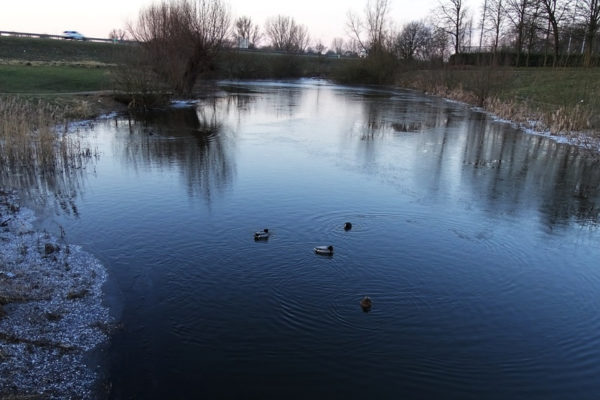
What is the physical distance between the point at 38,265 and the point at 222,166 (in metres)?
6.99

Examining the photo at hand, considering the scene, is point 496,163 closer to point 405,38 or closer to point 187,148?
point 187,148

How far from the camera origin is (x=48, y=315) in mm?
5531

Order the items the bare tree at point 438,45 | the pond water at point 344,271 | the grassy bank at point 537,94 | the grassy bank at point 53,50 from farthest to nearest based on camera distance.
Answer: the bare tree at point 438,45
the grassy bank at point 53,50
the grassy bank at point 537,94
the pond water at point 344,271

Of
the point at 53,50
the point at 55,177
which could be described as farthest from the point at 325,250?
the point at 53,50

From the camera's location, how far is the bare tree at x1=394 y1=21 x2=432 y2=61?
189 ft

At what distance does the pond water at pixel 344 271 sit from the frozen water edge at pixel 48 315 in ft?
0.95

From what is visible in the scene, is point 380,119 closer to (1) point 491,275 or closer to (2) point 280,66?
(1) point 491,275

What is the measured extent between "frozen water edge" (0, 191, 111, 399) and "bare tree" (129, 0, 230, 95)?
22.2 m

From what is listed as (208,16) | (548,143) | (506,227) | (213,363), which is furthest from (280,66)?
(213,363)

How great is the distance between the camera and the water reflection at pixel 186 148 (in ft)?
39.7

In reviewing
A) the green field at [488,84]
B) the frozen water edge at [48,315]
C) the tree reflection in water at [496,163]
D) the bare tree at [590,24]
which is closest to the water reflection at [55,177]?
the frozen water edge at [48,315]

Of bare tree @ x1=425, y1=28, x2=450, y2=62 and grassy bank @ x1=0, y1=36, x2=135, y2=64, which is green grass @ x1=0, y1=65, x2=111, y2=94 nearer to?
grassy bank @ x1=0, y1=36, x2=135, y2=64

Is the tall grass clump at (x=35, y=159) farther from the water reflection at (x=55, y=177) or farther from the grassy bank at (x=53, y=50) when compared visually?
the grassy bank at (x=53, y=50)

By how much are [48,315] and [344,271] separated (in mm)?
3974
